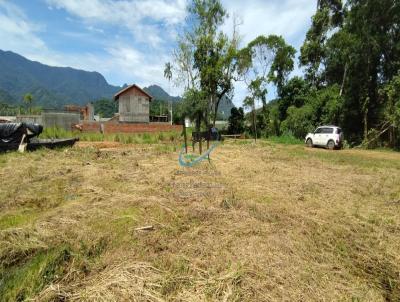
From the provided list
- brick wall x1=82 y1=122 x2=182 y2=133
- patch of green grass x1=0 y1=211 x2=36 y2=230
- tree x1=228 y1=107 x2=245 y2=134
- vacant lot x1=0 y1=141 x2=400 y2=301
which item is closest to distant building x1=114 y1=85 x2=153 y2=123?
brick wall x1=82 y1=122 x2=182 y2=133

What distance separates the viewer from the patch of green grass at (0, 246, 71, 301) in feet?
6.68

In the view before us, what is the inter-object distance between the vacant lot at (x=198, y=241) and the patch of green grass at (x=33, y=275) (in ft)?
0.04

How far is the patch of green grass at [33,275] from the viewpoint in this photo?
2.04 meters

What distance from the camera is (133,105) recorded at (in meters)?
31.1

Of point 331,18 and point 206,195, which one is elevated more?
point 331,18

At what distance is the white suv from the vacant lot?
9730 millimetres

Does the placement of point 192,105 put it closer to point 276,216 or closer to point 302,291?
point 276,216

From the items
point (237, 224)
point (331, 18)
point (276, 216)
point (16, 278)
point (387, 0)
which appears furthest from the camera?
point (331, 18)

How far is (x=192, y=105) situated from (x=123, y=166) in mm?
3856

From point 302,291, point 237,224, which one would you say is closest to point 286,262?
point 302,291

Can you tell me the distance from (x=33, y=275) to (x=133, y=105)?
30.5 m

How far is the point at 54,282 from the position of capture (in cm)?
218

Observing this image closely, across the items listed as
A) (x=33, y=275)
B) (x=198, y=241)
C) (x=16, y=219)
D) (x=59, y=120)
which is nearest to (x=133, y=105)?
(x=59, y=120)

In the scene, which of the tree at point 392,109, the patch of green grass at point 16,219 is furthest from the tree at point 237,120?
the patch of green grass at point 16,219
